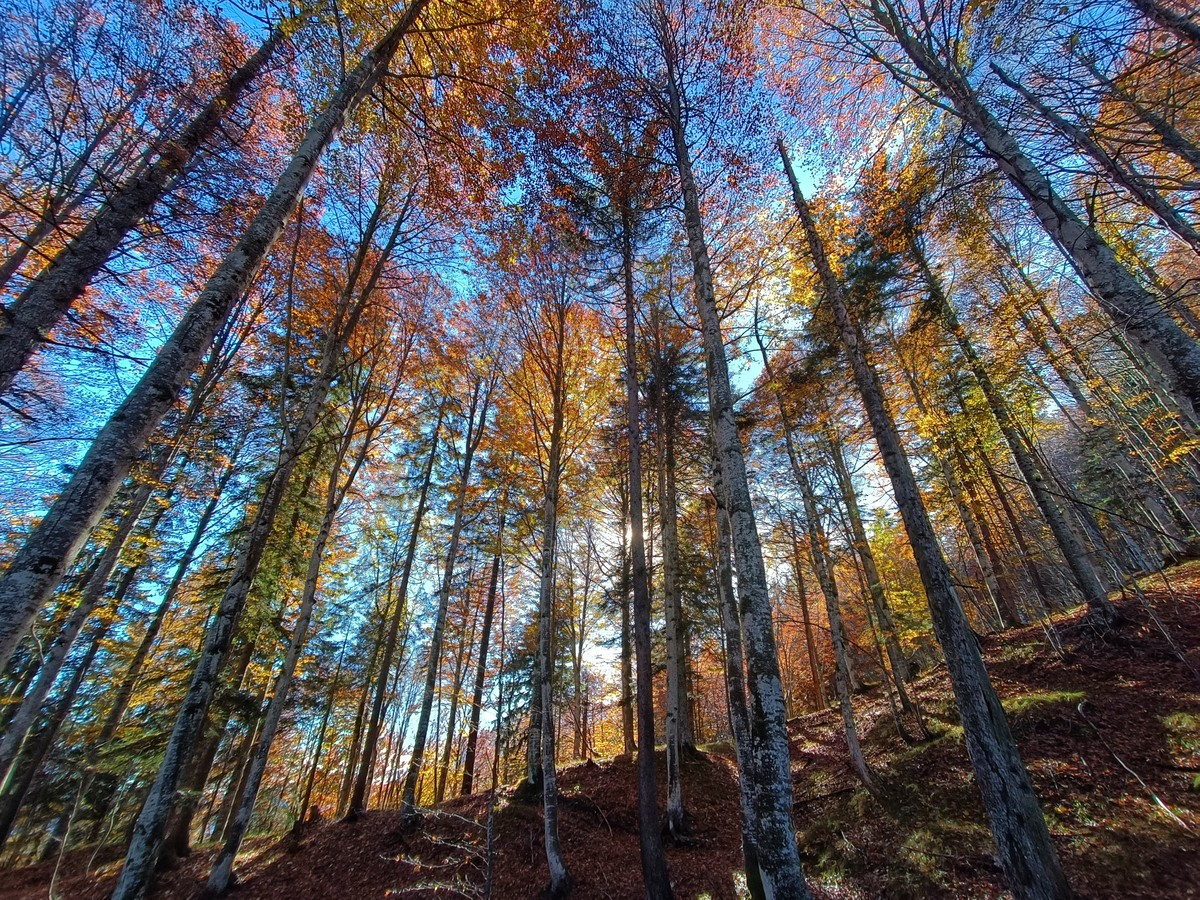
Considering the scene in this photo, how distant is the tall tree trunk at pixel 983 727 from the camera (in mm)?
4336

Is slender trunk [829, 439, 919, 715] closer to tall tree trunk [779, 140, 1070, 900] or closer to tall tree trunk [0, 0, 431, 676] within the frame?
tall tree trunk [779, 140, 1070, 900]

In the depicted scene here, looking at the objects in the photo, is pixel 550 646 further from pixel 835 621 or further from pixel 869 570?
pixel 869 570

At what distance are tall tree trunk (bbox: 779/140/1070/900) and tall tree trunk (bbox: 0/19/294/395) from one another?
371 inches

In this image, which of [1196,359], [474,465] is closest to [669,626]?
[474,465]

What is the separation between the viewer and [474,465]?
12797 millimetres

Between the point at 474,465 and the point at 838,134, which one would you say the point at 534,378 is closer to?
the point at 474,465

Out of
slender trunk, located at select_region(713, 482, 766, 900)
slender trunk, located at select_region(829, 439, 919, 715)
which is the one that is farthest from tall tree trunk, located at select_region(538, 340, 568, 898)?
slender trunk, located at select_region(829, 439, 919, 715)

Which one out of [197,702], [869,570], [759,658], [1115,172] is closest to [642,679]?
[759,658]

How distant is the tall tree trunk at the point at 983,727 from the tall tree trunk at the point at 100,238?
30.9ft

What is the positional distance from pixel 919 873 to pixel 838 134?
38.8 feet

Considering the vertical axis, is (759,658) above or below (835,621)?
below

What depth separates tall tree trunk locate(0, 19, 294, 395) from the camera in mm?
4117

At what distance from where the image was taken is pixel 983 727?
191 inches

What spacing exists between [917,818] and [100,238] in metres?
13.4
